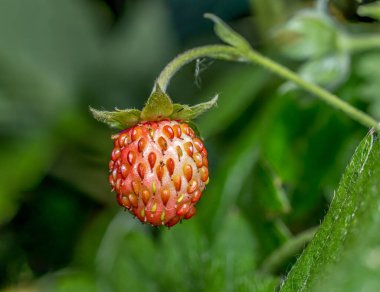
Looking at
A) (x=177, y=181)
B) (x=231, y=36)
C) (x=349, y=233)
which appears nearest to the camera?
(x=349, y=233)

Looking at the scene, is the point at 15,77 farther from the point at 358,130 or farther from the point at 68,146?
the point at 358,130

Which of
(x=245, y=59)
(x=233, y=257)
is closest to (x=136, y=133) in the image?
(x=245, y=59)

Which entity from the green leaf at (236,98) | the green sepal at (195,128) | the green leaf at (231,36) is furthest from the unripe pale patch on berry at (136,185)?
the green leaf at (236,98)

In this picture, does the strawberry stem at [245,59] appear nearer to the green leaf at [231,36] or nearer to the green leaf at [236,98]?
the green leaf at [231,36]

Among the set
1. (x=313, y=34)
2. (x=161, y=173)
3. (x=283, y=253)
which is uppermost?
(x=161, y=173)

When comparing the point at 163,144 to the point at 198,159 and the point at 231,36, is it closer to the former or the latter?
the point at 198,159

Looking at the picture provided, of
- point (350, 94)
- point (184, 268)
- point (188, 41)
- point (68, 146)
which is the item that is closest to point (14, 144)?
point (68, 146)
